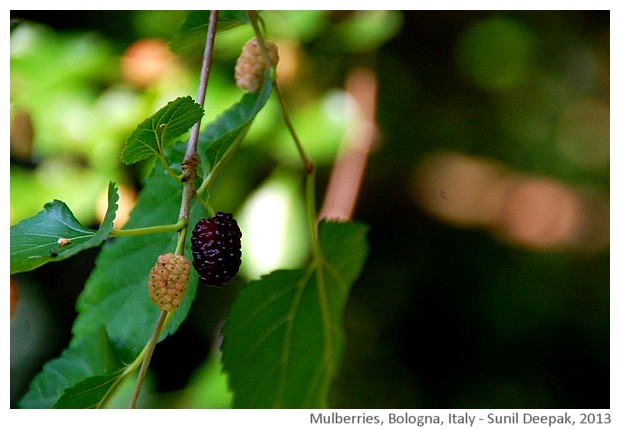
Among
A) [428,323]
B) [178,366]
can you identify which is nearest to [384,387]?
[428,323]

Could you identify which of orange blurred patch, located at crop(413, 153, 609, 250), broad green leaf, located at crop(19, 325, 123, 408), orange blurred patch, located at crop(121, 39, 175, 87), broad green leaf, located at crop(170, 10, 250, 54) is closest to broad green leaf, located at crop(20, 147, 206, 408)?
broad green leaf, located at crop(19, 325, 123, 408)

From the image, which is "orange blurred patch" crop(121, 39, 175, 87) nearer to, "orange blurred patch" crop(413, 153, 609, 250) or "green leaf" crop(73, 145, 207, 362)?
"green leaf" crop(73, 145, 207, 362)
